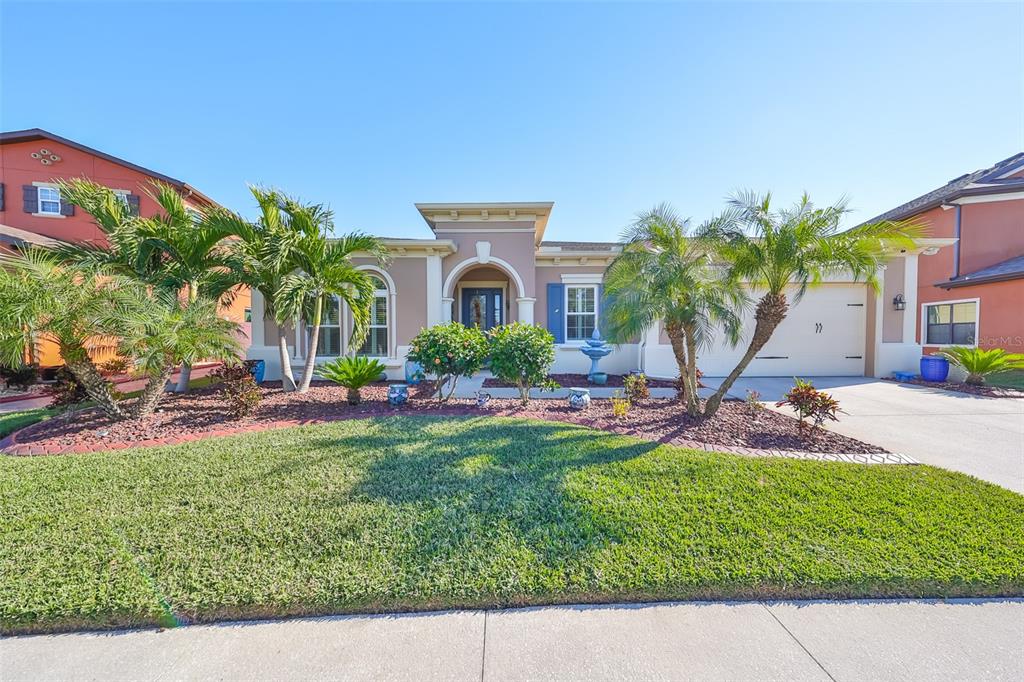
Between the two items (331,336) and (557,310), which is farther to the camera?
(557,310)

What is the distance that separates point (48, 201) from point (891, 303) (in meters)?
28.9

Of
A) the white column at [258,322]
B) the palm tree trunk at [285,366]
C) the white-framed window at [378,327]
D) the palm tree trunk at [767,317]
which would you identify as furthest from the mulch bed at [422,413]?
the white-framed window at [378,327]

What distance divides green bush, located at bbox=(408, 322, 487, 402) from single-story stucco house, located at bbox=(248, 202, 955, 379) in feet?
13.6

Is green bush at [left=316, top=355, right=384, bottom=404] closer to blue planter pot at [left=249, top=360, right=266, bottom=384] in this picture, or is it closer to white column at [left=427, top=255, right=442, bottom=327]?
white column at [left=427, top=255, right=442, bottom=327]

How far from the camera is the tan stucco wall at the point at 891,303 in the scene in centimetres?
1058

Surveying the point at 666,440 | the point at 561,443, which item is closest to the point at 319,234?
the point at 561,443

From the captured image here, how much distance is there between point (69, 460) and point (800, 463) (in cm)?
830

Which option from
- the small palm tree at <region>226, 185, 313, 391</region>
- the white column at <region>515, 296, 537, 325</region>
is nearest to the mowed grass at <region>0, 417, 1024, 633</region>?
the small palm tree at <region>226, 185, 313, 391</region>

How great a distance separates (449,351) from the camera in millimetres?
6383

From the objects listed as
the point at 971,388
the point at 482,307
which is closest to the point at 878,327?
the point at 971,388

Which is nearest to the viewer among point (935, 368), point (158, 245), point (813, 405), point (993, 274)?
point (813, 405)

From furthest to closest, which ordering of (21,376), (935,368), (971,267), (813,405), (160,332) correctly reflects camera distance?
1. (971,267)
2. (935,368)
3. (21,376)
4. (813,405)
5. (160,332)

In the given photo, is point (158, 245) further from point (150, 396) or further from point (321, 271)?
point (150, 396)

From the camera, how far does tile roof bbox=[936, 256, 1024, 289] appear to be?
461 inches
